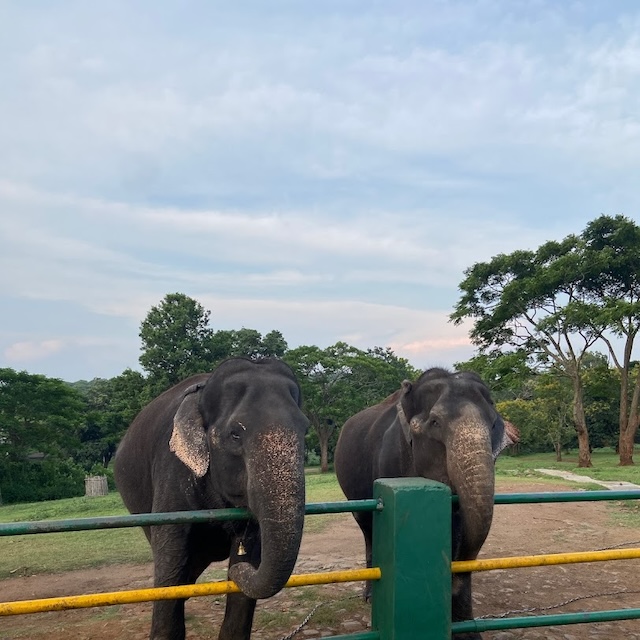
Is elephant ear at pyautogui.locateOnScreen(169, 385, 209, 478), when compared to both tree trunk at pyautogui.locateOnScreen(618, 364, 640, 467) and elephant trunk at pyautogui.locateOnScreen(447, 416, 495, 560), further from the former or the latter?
tree trunk at pyautogui.locateOnScreen(618, 364, 640, 467)

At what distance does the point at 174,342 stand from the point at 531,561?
31116mm

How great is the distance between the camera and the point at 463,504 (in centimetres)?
334

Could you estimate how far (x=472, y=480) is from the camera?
3.41m

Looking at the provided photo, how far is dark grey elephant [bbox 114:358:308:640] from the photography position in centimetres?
271

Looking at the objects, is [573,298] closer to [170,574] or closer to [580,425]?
[580,425]

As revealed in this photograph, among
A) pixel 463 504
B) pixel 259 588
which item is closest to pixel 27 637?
pixel 259 588

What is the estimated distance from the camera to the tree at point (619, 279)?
23.3 m

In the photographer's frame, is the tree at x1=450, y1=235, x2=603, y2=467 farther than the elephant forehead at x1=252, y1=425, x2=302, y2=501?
Yes

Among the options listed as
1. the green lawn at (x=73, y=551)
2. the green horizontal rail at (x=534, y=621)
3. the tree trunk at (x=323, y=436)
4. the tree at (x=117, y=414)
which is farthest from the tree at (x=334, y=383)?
the green horizontal rail at (x=534, y=621)

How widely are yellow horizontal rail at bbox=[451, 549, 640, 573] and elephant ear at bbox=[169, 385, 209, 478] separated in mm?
1438

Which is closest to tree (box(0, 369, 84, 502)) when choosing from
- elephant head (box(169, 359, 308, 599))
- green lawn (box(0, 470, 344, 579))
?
green lawn (box(0, 470, 344, 579))

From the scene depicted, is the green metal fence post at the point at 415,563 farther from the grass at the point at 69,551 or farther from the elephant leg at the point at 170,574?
the grass at the point at 69,551

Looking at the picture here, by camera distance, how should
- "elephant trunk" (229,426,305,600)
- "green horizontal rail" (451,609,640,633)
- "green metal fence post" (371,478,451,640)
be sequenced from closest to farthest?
"green metal fence post" (371,478,451,640), "elephant trunk" (229,426,305,600), "green horizontal rail" (451,609,640,633)

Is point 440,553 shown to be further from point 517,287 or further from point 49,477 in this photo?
Answer: point 49,477
